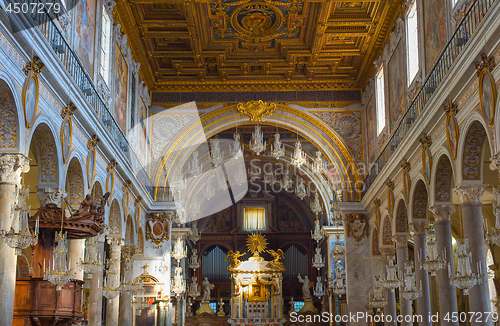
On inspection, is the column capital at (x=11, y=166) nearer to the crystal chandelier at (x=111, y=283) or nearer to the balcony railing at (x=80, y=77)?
the balcony railing at (x=80, y=77)

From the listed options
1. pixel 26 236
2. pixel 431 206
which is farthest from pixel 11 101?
pixel 431 206

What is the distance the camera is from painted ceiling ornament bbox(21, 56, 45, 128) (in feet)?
34.8

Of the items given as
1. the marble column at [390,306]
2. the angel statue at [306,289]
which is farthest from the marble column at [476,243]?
the angel statue at [306,289]

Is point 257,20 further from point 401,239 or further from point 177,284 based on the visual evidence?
point 177,284

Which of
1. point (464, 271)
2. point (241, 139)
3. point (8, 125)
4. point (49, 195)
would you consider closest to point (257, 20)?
point (241, 139)

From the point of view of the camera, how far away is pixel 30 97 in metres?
10.9

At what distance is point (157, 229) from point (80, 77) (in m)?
10.7

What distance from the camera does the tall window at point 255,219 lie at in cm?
3825

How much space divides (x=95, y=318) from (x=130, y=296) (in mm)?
4989

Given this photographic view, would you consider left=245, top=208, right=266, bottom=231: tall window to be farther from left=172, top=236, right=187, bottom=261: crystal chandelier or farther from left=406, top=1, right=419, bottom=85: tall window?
left=406, top=1, right=419, bottom=85: tall window

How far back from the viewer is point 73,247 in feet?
45.1

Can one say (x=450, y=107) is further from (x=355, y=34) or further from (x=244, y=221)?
(x=244, y=221)

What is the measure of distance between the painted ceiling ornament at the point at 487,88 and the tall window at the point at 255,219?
27.6 metres

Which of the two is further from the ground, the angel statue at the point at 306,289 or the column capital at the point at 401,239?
the column capital at the point at 401,239
